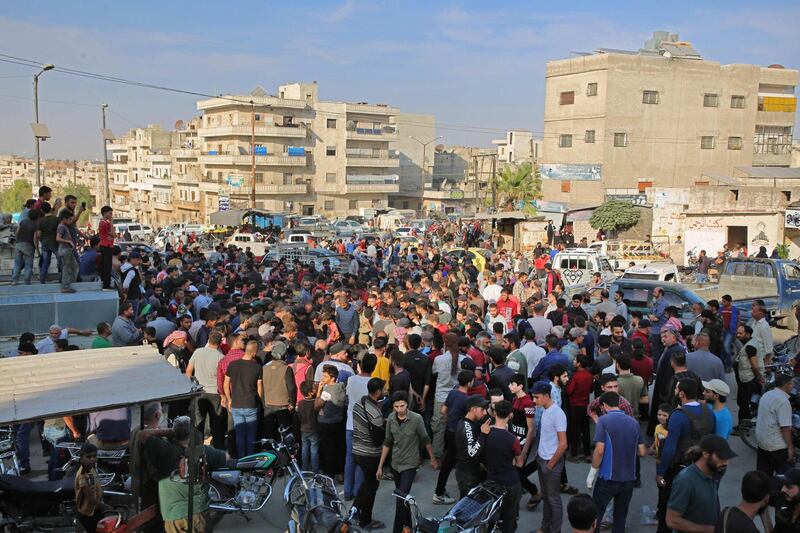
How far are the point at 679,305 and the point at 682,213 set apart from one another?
69.2ft

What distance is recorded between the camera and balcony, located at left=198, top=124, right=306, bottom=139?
6531 cm

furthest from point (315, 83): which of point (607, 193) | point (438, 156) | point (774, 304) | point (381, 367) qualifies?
point (381, 367)

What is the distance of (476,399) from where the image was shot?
6.35 metres

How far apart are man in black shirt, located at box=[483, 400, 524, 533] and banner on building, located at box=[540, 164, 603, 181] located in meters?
44.5

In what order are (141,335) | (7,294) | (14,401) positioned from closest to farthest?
(14,401) < (141,335) < (7,294)

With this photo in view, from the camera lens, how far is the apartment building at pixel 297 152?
65.8m

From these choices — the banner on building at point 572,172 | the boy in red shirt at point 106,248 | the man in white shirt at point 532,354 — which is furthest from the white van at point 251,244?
the banner on building at point 572,172

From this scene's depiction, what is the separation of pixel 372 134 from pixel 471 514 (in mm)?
70721

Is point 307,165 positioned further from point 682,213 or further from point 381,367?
point 381,367

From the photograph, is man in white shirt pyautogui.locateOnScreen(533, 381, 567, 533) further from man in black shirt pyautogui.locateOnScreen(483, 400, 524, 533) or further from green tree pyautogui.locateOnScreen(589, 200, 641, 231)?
green tree pyautogui.locateOnScreen(589, 200, 641, 231)

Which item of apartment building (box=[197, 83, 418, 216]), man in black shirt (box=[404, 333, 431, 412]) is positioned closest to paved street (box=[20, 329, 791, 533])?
man in black shirt (box=[404, 333, 431, 412])

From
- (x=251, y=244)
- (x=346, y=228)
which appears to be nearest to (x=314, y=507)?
(x=251, y=244)

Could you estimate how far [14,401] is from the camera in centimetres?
496

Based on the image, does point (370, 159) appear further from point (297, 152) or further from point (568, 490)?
point (568, 490)
